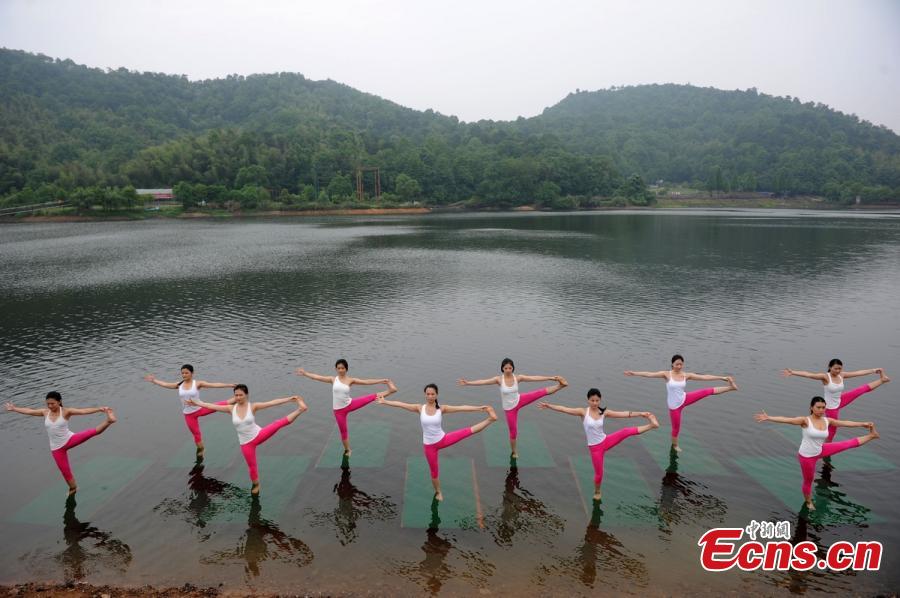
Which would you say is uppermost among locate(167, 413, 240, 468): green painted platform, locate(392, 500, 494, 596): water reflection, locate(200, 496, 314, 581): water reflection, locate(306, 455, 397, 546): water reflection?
locate(392, 500, 494, 596): water reflection

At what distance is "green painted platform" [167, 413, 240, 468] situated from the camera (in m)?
12.3

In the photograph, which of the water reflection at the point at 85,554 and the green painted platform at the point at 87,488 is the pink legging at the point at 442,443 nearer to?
the water reflection at the point at 85,554

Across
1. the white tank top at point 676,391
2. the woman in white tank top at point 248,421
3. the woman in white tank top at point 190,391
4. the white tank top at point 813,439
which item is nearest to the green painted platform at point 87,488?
the woman in white tank top at point 190,391

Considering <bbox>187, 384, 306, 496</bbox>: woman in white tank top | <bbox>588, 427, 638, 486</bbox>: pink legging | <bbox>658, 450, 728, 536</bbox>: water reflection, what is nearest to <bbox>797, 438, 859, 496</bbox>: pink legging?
<bbox>658, 450, 728, 536</bbox>: water reflection

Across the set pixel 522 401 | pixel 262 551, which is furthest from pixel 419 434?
pixel 262 551

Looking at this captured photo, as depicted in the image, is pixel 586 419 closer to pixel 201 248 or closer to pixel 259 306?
pixel 259 306

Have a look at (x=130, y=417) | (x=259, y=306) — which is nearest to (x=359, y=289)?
(x=259, y=306)

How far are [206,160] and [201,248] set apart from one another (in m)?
84.3

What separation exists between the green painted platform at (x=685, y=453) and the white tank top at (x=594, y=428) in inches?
121

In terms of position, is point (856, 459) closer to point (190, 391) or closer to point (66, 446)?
point (190, 391)

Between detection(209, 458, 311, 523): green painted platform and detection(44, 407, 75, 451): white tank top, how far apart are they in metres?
3.19

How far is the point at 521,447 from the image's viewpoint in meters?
12.9

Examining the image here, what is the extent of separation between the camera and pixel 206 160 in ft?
411

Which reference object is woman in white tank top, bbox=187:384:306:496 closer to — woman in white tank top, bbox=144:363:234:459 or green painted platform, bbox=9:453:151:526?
woman in white tank top, bbox=144:363:234:459
